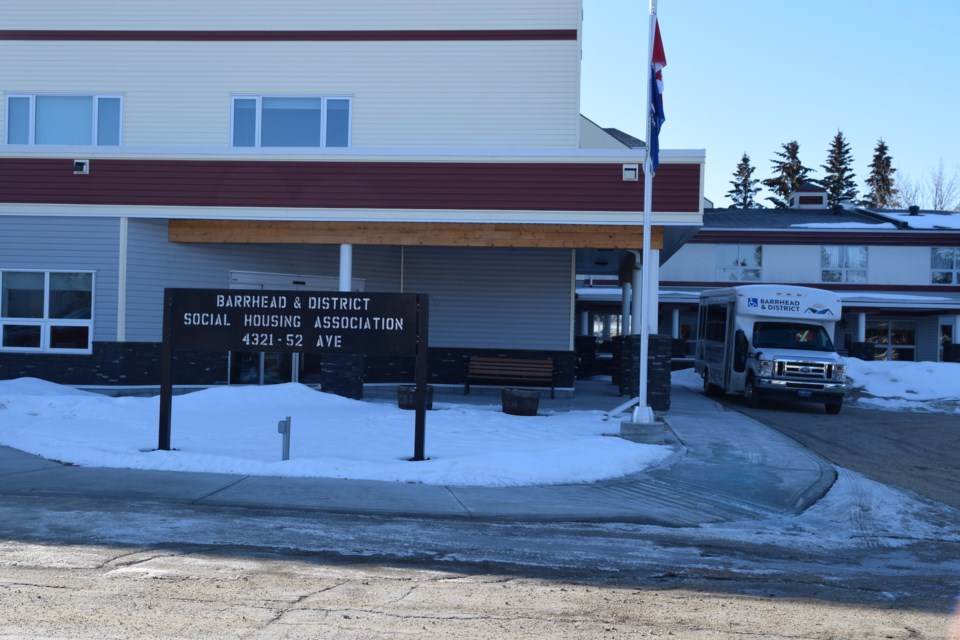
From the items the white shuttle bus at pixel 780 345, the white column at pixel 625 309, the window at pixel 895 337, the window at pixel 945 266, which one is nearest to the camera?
the white shuttle bus at pixel 780 345

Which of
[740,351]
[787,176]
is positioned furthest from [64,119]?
[787,176]

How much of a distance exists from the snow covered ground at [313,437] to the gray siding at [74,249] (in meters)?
1.77

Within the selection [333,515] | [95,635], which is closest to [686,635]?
[95,635]

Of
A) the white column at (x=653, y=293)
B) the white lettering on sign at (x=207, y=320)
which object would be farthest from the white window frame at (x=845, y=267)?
the white lettering on sign at (x=207, y=320)

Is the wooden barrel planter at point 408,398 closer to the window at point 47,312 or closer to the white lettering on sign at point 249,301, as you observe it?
the white lettering on sign at point 249,301

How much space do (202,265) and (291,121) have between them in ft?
14.9

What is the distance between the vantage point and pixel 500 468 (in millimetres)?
11078

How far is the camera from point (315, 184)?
17938 millimetres

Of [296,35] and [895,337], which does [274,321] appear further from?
[895,337]

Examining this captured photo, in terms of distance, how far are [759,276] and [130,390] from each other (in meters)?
28.2

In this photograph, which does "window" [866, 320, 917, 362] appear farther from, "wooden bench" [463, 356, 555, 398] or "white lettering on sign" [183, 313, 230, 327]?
"white lettering on sign" [183, 313, 230, 327]

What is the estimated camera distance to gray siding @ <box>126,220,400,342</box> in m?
18.2

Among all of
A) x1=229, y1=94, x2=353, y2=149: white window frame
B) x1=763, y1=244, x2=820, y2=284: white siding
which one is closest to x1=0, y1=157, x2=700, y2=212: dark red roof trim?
x1=229, y1=94, x2=353, y2=149: white window frame

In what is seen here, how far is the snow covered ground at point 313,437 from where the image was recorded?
1098 cm
